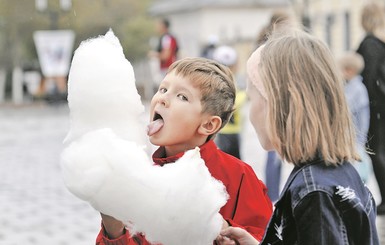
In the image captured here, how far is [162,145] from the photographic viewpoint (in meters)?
3.02

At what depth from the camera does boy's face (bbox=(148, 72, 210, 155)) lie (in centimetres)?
297

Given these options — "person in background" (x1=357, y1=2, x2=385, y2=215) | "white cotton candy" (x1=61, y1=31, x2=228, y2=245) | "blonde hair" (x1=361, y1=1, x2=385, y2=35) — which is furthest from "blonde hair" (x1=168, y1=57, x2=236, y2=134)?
"blonde hair" (x1=361, y1=1, x2=385, y2=35)

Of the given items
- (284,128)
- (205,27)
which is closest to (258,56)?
(284,128)

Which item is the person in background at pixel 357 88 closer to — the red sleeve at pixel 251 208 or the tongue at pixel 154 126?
the red sleeve at pixel 251 208

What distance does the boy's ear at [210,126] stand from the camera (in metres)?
3.09

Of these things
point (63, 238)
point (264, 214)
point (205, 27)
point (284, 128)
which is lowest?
point (205, 27)

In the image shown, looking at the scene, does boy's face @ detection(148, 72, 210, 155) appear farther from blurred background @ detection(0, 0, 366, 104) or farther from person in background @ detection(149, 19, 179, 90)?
blurred background @ detection(0, 0, 366, 104)

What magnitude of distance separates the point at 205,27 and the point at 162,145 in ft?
225

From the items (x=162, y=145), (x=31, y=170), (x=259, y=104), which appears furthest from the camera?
(x=31, y=170)

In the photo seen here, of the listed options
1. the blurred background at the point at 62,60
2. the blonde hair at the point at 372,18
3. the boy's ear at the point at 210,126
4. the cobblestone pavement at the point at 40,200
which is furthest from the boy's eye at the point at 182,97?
the blonde hair at the point at 372,18

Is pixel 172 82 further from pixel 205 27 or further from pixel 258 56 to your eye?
pixel 205 27

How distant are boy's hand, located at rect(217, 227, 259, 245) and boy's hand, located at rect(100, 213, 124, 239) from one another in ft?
1.01

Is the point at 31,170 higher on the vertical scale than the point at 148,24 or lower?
higher

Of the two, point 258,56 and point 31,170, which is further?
point 31,170
